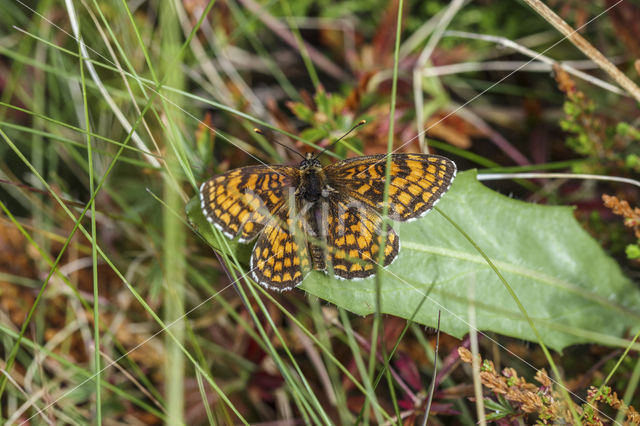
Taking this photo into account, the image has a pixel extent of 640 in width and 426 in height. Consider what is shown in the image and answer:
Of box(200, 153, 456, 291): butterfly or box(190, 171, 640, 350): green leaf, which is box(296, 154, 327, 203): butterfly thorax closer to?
box(200, 153, 456, 291): butterfly

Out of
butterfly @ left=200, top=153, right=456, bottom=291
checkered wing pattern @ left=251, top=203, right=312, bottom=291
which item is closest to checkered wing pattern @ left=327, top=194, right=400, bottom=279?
butterfly @ left=200, top=153, right=456, bottom=291

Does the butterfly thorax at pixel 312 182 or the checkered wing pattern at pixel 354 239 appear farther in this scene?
the butterfly thorax at pixel 312 182

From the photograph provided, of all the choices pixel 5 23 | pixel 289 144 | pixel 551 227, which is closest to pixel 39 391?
pixel 289 144

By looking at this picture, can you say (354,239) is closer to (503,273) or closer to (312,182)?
(312,182)

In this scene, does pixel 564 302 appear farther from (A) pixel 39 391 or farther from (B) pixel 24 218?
(B) pixel 24 218

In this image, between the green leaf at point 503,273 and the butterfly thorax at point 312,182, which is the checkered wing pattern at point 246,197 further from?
the green leaf at point 503,273

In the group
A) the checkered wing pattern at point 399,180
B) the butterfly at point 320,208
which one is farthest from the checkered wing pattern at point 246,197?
the checkered wing pattern at point 399,180

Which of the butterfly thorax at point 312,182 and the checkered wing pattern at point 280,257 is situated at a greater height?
the butterfly thorax at point 312,182
